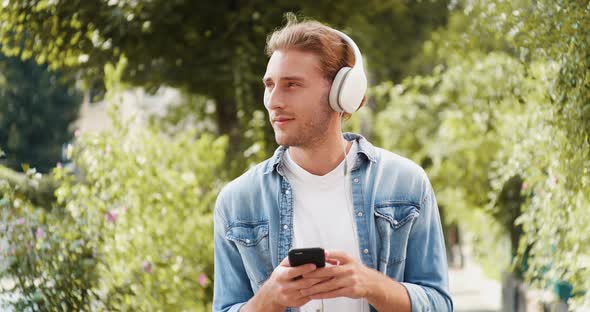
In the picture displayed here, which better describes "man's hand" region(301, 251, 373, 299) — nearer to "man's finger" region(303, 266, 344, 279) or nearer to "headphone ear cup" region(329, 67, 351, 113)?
"man's finger" region(303, 266, 344, 279)

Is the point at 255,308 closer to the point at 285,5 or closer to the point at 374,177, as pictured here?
the point at 374,177

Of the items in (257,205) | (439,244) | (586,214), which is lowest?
(586,214)

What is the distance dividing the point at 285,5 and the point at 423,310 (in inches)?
191

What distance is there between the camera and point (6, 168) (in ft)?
11.9

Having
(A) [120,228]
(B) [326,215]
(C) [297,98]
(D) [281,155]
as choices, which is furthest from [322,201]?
(A) [120,228]

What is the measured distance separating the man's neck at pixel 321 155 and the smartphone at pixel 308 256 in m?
0.41

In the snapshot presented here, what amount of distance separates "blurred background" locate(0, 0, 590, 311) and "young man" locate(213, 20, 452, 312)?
1446mm

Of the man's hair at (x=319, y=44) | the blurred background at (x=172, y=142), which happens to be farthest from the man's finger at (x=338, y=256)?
the blurred background at (x=172, y=142)

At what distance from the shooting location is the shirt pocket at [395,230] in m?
2.25

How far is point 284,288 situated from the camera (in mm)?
2020

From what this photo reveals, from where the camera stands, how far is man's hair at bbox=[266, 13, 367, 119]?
2254mm

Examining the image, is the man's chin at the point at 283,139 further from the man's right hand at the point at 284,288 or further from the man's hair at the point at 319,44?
the man's right hand at the point at 284,288

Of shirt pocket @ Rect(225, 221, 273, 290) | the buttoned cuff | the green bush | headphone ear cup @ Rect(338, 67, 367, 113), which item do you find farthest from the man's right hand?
the green bush

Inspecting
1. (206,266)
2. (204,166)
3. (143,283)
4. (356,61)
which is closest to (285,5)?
(204,166)
